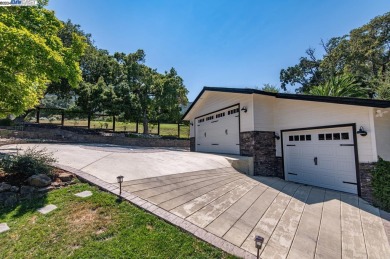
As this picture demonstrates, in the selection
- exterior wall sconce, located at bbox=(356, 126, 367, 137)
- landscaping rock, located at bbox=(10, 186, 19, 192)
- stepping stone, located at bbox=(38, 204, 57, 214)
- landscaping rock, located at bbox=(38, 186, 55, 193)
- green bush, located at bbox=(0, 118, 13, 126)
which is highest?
green bush, located at bbox=(0, 118, 13, 126)

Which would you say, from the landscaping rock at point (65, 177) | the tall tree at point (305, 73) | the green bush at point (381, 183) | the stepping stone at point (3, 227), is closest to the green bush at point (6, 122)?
the landscaping rock at point (65, 177)

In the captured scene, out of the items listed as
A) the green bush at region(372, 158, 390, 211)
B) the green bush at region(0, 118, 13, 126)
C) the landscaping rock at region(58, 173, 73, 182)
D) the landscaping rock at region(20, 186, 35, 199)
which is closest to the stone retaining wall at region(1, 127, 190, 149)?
the green bush at region(0, 118, 13, 126)

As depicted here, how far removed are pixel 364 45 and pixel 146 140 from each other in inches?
837

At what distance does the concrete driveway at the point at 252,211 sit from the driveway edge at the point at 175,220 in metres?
0.02

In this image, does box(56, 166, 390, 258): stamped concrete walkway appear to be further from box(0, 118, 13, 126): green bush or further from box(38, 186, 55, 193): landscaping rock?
box(0, 118, 13, 126): green bush

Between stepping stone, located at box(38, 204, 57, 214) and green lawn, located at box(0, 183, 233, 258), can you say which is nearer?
green lawn, located at box(0, 183, 233, 258)

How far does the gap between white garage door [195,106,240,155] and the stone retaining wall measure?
16.6 ft

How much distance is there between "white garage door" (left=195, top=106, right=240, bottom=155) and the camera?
416 inches

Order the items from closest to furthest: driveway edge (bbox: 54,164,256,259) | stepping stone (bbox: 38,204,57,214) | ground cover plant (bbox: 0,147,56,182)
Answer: driveway edge (bbox: 54,164,256,259), stepping stone (bbox: 38,204,57,214), ground cover plant (bbox: 0,147,56,182)

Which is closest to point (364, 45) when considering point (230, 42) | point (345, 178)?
point (230, 42)

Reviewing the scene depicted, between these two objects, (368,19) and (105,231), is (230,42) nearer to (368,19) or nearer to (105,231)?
(105,231)

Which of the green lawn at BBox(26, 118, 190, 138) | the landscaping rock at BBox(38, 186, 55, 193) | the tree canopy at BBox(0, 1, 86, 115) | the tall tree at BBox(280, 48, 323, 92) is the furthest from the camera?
the tall tree at BBox(280, 48, 323, 92)

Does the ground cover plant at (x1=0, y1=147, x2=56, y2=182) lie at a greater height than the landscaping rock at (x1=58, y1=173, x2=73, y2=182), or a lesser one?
greater

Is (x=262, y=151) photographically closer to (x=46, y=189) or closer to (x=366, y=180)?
(x=366, y=180)
